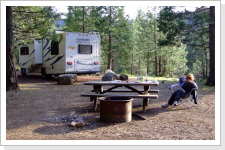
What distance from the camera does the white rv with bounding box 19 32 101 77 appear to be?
12.6m

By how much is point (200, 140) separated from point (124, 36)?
603 inches

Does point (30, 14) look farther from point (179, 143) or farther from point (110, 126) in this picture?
point (179, 143)

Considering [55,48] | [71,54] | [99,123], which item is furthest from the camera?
[55,48]

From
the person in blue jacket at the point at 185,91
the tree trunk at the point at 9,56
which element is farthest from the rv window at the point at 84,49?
the person in blue jacket at the point at 185,91

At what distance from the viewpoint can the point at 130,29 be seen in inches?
909

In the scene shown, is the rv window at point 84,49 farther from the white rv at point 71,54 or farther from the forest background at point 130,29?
the forest background at point 130,29

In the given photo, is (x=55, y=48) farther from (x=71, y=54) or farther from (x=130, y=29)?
(x=130, y=29)

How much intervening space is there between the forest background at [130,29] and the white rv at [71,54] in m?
1.11

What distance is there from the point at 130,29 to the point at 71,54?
37.6ft

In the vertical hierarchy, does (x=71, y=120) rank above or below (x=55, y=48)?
below

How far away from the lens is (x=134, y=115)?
5.81 meters

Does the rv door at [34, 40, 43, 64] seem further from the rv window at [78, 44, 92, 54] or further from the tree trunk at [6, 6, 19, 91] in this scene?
the tree trunk at [6, 6, 19, 91]

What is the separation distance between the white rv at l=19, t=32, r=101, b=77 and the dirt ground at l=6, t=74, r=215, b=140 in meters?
5.40

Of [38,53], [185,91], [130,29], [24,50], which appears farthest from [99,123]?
[130,29]
